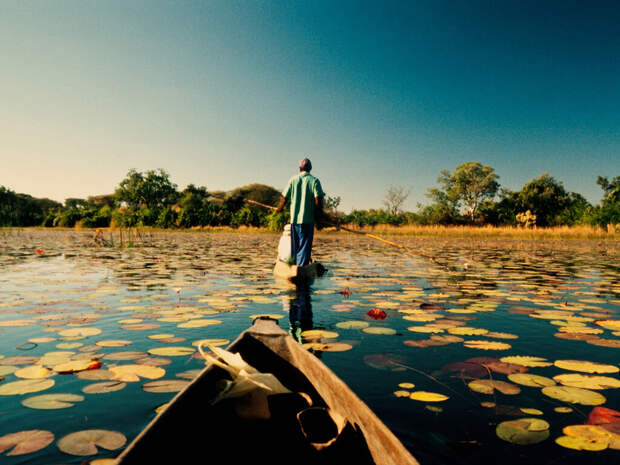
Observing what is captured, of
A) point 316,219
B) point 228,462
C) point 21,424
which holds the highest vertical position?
point 316,219

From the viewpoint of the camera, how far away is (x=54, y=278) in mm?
5406

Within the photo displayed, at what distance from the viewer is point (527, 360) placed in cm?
217

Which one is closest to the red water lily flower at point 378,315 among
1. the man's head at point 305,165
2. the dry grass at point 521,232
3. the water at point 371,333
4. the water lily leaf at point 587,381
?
the water at point 371,333

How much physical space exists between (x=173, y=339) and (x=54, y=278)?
4037 millimetres

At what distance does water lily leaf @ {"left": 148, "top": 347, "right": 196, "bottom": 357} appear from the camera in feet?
7.36

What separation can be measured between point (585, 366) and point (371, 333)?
133 centimetres

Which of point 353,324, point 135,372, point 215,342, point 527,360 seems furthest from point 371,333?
point 135,372

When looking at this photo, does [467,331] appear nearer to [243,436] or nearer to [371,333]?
[371,333]

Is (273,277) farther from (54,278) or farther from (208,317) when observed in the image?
(54,278)

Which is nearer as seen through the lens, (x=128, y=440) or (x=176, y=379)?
(x=128, y=440)

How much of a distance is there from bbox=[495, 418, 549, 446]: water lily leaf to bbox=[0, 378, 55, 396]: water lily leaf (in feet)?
6.86

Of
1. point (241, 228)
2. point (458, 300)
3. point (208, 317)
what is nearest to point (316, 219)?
point (458, 300)

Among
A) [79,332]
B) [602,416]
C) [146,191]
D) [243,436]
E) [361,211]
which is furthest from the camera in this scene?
[146,191]

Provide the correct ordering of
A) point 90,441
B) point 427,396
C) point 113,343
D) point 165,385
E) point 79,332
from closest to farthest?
point 90,441
point 427,396
point 165,385
point 113,343
point 79,332
